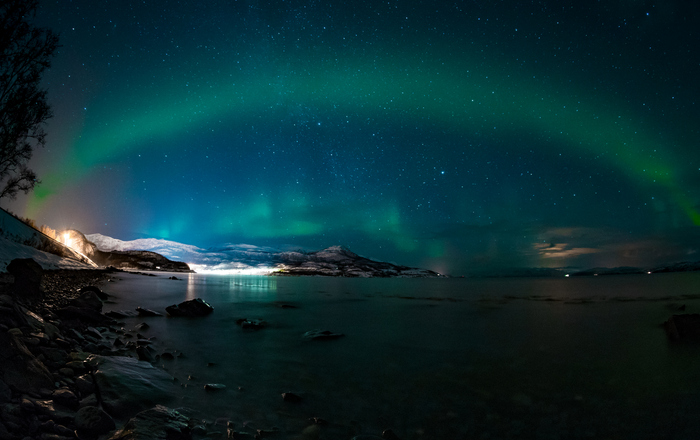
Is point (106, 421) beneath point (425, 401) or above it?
above

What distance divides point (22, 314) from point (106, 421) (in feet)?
11.7

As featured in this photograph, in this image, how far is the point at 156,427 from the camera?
379 centimetres

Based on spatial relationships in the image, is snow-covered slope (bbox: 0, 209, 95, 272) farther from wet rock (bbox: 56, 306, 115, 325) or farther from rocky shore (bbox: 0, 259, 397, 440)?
rocky shore (bbox: 0, 259, 397, 440)

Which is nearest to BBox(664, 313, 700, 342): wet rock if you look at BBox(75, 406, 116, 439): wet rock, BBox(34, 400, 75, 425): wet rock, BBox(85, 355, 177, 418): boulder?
BBox(85, 355, 177, 418): boulder

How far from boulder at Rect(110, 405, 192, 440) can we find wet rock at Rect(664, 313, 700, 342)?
54.2 ft

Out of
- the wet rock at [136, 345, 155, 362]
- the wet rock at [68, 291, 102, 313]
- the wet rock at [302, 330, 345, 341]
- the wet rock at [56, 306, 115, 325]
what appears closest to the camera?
the wet rock at [136, 345, 155, 362]

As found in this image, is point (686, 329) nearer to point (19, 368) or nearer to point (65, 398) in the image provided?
point (65, 398)

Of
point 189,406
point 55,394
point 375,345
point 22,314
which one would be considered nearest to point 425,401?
point 189,406

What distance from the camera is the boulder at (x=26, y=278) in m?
8.81

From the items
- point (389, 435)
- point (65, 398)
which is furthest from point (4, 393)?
A: point (389, 435)

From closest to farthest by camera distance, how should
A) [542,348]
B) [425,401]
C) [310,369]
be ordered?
[425,401]
[310,369]
[542,348]

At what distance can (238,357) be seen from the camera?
876 centimetres

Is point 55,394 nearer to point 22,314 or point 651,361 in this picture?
point 22,314

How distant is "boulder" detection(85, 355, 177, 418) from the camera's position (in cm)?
458
